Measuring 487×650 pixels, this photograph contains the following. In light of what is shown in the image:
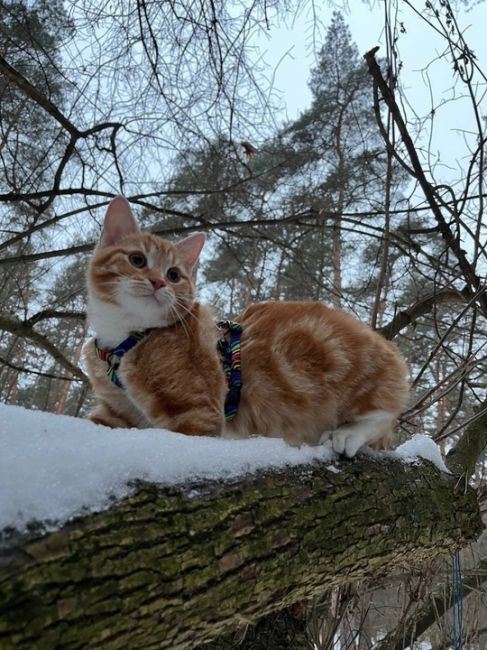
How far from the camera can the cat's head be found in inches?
74.2

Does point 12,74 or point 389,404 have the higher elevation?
point 12,74

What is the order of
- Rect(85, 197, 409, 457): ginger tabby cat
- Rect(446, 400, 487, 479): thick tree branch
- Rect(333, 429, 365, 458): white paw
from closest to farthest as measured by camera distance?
1. Rect(333, 429, 365, 458): white paw
2. Rect(85, 197, 409, 457): ginger tabby cat
3. Rect(446, 400, 487, 479): thick tree branch

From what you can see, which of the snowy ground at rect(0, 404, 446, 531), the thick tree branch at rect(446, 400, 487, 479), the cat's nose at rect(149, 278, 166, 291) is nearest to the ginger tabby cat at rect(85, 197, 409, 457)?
the cat's nose at rect(149, 278, 166, 291)

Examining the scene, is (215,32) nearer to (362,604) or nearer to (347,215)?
(347,215)

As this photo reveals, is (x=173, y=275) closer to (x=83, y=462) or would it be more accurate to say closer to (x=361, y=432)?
(x=361, y=432)

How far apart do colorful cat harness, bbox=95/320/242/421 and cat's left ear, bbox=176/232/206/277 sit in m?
0.46

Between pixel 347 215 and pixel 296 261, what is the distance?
0.86m

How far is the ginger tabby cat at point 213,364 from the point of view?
177 cm

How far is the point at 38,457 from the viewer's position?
0.87 m

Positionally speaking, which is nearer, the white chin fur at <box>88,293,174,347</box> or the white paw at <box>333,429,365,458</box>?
the white paw at <box>333,429,365,458</box>

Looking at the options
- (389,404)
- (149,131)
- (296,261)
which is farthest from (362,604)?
(149,131)

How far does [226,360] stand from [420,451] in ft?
3.02

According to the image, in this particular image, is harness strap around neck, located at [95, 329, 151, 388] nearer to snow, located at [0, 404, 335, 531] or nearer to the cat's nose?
the cat's nose

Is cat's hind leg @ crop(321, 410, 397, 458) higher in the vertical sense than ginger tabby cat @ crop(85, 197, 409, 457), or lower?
lower
